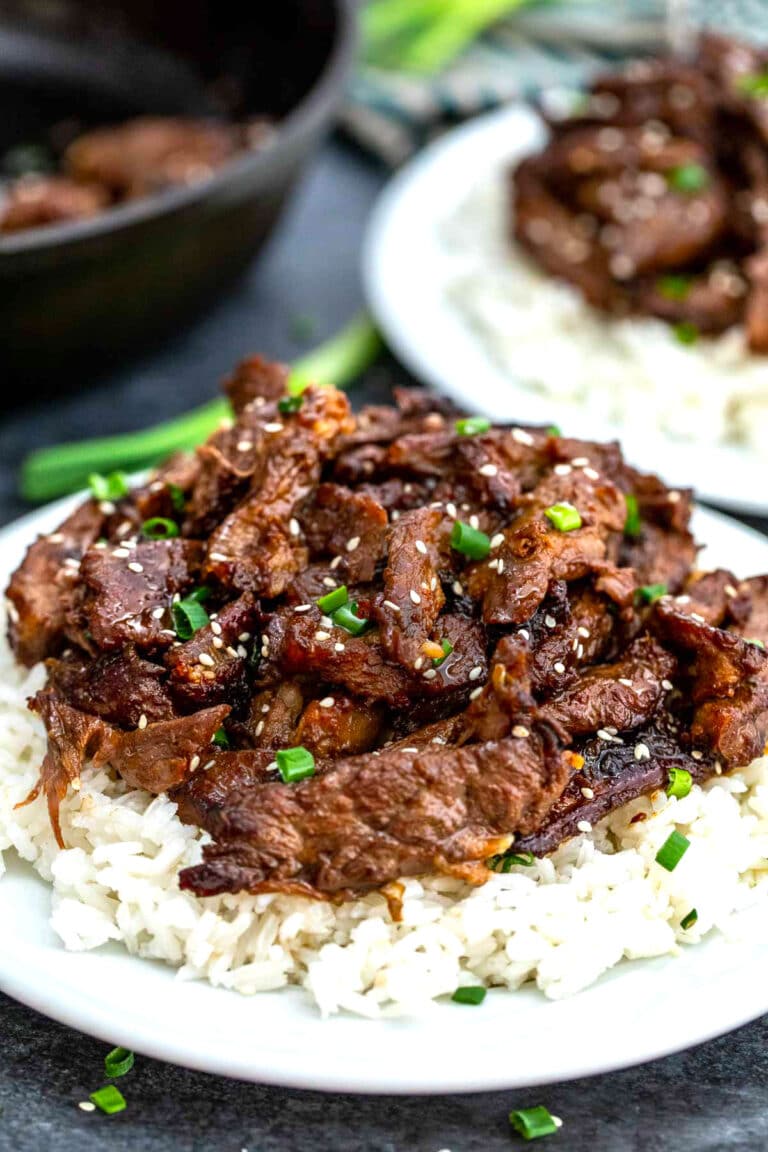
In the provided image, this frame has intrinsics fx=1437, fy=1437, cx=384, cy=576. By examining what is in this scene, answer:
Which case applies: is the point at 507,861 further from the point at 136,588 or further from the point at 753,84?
the point at 753,84

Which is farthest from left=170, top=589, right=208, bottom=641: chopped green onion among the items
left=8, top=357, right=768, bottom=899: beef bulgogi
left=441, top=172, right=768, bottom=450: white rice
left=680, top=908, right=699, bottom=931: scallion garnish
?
left=441, top=172, right=768, bottom=450: white rice

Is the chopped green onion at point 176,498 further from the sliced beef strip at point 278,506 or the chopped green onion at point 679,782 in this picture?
the chopped green onion at point 679,782

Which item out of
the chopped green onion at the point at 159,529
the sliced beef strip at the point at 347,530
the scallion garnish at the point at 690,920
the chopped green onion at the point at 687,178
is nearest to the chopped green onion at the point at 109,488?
the chopped green onion at the point at 159,529

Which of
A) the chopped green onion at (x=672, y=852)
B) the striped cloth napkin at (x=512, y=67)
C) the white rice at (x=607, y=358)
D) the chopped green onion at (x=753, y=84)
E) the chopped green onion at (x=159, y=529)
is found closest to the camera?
the chopped green onion at (x=672, y=852)

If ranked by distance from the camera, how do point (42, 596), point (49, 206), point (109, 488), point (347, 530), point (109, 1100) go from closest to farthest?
1. point (109, 1100)
2. point (347, 530)
3. point (42, 596)
4. point (109, 488)
5. point (49, 206)

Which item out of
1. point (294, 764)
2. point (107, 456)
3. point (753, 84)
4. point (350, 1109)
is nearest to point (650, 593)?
point (294, 764)

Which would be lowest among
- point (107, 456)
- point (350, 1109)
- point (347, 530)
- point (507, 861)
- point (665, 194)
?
point (107, 456)
